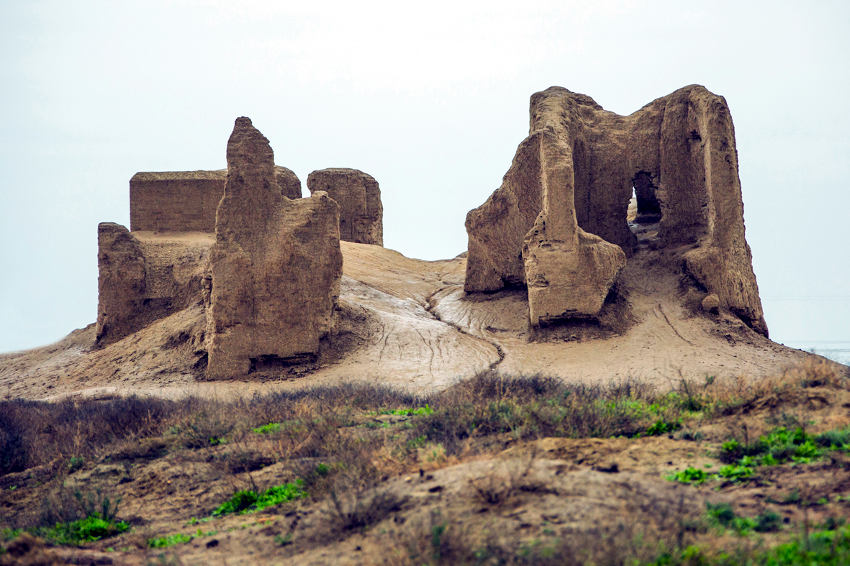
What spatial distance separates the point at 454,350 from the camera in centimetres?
1525

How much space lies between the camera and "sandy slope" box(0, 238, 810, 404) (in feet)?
44.6

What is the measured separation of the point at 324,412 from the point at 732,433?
4.85 m

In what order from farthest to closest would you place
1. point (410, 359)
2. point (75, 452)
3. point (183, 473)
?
point (410, 359) < point (75, 452) < point (183, 473)

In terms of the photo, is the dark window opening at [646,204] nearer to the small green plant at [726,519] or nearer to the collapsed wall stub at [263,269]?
the collapsed wall stub at [263,269]

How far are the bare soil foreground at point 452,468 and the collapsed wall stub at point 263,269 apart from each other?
862 mm

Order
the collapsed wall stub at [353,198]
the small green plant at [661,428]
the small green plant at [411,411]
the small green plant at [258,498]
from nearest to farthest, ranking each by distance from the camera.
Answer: the small green plant at [258,498] → the small green plant at [661,428] → the small green plant at [411,411] → the collapsed wall stub at [353,198]

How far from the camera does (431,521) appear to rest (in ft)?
15.6

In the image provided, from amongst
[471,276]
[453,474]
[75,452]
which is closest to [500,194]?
[471,276]

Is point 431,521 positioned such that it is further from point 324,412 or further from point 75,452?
point 75,452

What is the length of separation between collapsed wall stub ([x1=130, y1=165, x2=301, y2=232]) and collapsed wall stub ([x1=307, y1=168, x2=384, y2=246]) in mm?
7280

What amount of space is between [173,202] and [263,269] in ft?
26.7

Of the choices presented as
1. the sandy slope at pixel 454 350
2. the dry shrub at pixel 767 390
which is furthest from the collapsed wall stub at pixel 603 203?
the dry shrub at pixel 767 390

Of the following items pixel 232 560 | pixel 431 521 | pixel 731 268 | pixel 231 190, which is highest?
pixel 231 190

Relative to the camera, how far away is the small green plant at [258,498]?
6.46m
